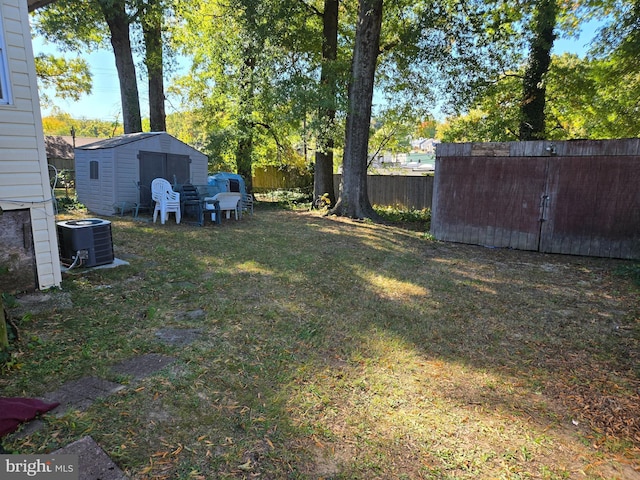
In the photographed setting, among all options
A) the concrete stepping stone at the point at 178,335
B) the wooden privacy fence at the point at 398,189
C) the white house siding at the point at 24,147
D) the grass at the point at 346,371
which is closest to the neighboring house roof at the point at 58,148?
the wooden privacy fence at the point at 398,189

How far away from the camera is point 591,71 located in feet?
35.9

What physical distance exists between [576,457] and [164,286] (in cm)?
433

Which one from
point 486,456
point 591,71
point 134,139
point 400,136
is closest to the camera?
point 486,456

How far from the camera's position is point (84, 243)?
191 inches

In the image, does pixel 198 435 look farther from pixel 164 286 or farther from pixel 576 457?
pixel 164 286

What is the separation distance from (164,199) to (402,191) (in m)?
9.02

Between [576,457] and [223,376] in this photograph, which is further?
[223,376]

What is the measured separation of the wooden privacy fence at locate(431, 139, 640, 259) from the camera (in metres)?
6.88

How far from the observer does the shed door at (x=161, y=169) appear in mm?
9930

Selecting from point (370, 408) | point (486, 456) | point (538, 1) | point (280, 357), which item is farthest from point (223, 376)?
point (538, 1)

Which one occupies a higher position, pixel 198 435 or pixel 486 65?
pixel 486 65

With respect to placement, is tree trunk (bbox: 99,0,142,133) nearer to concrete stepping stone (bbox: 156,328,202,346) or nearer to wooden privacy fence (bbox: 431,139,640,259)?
wooden privacy fence (bbox: 431,139,640,259)

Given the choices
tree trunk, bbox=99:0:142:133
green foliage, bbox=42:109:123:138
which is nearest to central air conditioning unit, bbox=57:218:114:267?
tree trunk, bbox=99:0:142:133

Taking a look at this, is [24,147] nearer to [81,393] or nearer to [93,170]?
[81,393]
